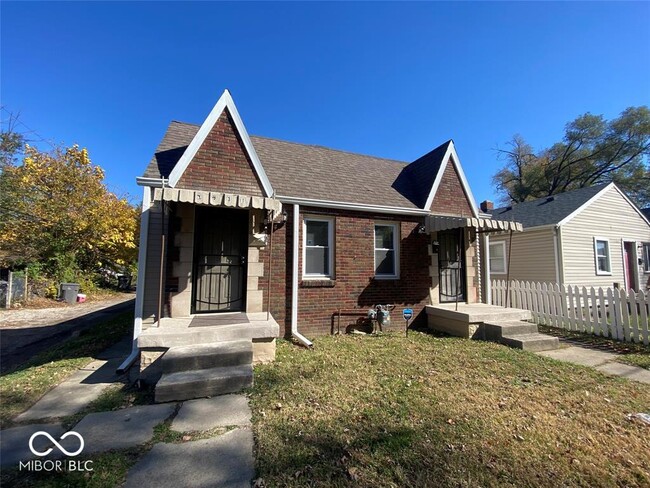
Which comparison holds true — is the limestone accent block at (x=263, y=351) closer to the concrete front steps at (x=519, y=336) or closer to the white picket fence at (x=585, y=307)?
the concrete front steps at (x=519, y=336)

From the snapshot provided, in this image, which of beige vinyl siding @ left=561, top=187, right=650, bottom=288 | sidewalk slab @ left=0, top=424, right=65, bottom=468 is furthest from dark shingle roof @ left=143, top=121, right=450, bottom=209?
beige vinyl siding @ left=561, top=187, right=650, bottom=288

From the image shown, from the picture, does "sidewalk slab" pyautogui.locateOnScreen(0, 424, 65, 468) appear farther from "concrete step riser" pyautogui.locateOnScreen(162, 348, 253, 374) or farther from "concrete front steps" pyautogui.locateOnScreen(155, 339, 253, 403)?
"concrete step riser" pyautogui.locateOnScreen(162, 348, 253, 374)

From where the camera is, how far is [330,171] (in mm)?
9289

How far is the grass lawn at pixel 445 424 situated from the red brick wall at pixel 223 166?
3.73 metres

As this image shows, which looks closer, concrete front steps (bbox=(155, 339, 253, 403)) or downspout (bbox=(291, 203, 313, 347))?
concrete front steps (bbox=(155, 339, 253, 403))

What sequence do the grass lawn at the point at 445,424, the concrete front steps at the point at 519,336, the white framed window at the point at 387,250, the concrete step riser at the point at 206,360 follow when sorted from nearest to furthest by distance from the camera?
1. the grass lawn at the point at 445,424
2. the concrete step riser at the point at 206,360
3. the concrete front steps at the point at 519,336
4. the white framed window at the point at 387,250

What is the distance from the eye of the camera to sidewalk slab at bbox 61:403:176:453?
120 inches

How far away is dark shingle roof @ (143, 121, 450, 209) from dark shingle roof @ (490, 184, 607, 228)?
741 cm

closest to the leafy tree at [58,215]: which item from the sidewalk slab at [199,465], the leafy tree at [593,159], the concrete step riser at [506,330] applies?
the sidewalk slab at [199,465]

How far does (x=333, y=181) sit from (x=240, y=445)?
7032 millimetres

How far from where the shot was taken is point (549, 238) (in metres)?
13.0

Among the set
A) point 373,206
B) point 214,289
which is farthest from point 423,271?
point 214,289

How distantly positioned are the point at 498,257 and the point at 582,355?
9161 millimetres

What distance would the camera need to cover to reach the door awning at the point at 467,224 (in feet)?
24.3
